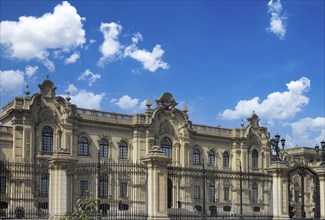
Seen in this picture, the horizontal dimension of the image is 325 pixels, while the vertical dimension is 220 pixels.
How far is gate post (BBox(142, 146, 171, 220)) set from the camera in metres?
24.1

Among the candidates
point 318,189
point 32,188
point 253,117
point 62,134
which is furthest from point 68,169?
point 253,117

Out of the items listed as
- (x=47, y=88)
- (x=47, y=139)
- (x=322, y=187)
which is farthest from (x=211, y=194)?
(x=322, y=187)

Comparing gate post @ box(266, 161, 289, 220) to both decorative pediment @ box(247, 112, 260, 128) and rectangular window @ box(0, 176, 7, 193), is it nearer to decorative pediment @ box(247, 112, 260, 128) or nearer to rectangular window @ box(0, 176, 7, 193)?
rectangular window @ box(0, 176, 7, 193)

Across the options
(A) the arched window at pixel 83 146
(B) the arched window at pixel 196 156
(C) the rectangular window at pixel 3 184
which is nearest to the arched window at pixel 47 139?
(A) the arched window at pixel 83 146

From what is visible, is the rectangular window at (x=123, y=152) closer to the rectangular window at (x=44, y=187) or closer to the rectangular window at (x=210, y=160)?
the rectangular window at (x=44, y=187)

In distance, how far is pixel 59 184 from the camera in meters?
23.1

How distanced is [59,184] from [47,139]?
27.1 m

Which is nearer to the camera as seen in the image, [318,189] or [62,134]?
[318,189]

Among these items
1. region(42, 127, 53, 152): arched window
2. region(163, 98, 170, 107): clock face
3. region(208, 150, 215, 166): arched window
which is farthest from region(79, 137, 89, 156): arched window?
region(208, 150, 215, 166): arched window

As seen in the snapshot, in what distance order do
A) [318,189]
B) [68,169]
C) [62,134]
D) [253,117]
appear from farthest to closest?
1. [253,117]
2. [62,134]
3. [318,189]
4. [68,169]

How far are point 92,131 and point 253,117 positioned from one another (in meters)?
20.4

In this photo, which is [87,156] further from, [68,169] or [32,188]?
[68,169]

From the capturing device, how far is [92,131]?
52469 mm

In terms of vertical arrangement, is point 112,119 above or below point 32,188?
above
